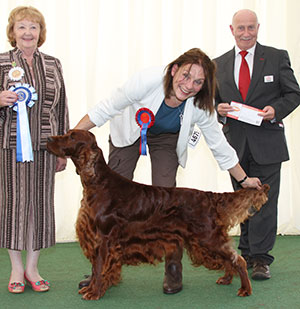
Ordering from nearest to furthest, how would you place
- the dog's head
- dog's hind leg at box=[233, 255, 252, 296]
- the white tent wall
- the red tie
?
the dog's head → dog's hind leg at box=[233, 255, 252, 296] → the red tie → the white tent wall

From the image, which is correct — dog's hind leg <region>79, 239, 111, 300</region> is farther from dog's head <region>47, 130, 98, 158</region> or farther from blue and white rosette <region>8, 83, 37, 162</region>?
blue and white rosette <region>8, 83, 37, 162</region>

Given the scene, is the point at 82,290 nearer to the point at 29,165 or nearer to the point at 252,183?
the point at 29,165

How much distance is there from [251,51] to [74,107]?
6.46 feet

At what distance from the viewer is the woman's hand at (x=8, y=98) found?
9.04 ft

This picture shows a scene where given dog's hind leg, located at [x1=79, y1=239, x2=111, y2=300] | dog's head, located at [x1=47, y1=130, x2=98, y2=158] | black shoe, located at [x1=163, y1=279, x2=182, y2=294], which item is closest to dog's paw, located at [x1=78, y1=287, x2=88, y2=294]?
dog's hind leg, located at [x1=79, y1=239, x2=111, y2=300]

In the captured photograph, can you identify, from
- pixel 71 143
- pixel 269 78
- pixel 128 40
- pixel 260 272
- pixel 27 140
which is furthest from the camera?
pixel 128 40

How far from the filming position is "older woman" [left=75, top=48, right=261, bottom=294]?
115 inches

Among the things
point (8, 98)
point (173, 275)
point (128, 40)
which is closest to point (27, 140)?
point (8, 98)

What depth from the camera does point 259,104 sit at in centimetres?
354

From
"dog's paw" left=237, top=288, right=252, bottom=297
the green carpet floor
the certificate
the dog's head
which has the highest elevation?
the certificate

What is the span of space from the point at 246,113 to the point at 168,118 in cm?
68

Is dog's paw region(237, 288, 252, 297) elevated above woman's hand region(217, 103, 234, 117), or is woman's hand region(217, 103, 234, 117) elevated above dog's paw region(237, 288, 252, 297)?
woman's hand region(217, 103, 234, 117)

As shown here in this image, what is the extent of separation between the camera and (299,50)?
5008 millimetres

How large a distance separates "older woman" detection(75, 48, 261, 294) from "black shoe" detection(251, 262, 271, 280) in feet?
2.12
